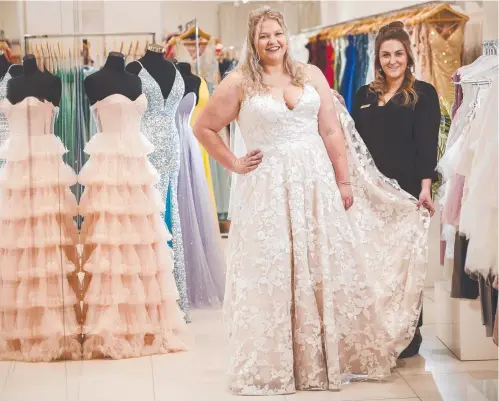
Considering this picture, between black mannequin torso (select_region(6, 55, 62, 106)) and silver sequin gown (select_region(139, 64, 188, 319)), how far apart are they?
1554 millimetres

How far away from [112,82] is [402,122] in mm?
1399

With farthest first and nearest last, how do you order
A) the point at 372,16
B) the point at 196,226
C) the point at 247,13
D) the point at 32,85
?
1. the point at 247,13
2. the point at 372,16
3. the point at 196,226
4. the point at 32,85

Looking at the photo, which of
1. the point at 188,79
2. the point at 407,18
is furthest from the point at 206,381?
the point at 407,18

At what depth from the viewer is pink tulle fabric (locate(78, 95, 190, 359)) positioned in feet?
14.1

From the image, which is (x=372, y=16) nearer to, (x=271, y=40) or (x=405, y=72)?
(x=405, y=72)

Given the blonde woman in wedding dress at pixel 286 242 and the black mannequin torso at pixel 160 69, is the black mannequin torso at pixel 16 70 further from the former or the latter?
the black mannequin torso at pixel 160 69

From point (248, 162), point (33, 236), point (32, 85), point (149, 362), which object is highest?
point (32, 85)

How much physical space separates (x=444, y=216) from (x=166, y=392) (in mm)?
1468

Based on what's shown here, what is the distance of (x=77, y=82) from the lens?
13.2 ft

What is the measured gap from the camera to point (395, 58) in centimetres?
420

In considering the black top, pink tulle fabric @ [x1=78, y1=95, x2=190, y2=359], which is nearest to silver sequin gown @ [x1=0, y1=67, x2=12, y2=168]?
pink tulle fabric @ [x1=78, y1=95, x2=190, y2=359]

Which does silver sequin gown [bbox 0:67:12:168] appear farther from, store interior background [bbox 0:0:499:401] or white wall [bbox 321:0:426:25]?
white wall [bbox 321:0:426:25]

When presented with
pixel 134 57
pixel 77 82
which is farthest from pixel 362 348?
pixel 134 57

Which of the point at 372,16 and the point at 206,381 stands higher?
the point at 372,16
